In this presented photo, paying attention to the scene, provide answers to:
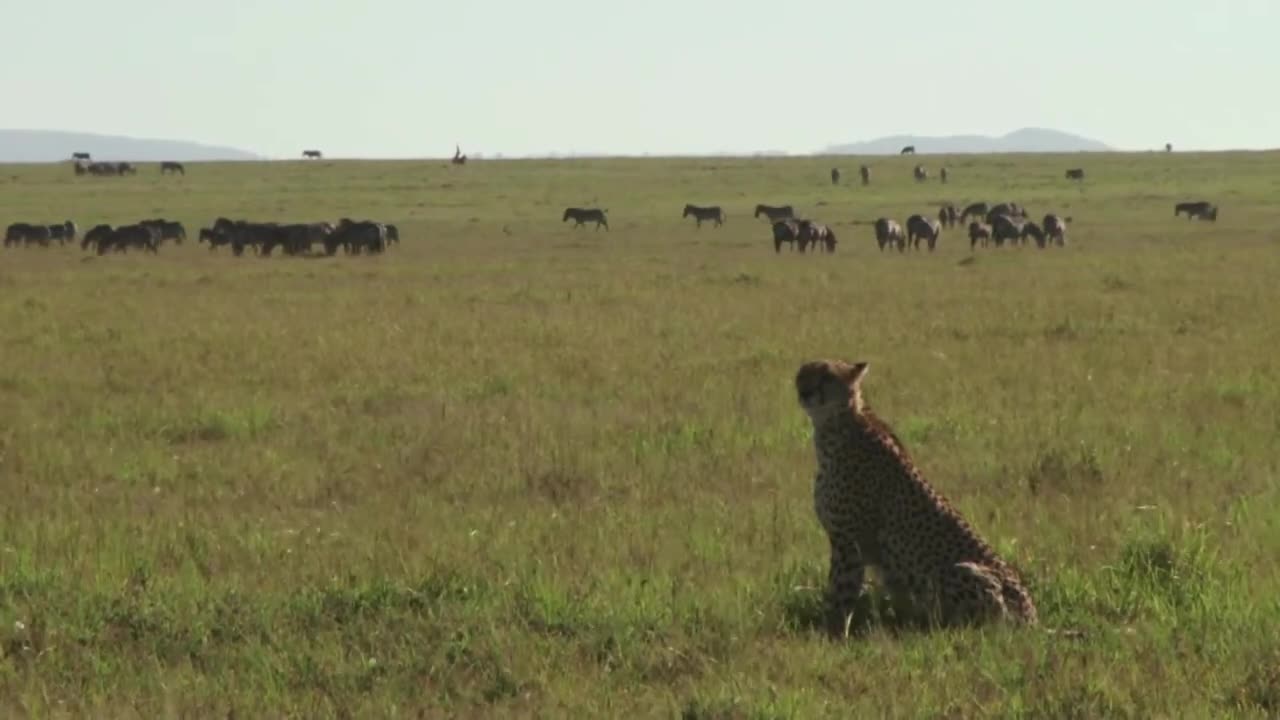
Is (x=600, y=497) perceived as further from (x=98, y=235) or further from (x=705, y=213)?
(x=705, y=213)

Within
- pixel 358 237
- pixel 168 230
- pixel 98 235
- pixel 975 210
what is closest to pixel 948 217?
pixel 975 210

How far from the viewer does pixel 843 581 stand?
22.6 ft

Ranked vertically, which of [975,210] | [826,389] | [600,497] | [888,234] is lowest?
[975,210]

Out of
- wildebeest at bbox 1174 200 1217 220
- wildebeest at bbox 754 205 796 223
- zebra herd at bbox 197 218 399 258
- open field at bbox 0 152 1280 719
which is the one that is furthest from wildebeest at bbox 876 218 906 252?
open field at bbox 0 152 1280 719

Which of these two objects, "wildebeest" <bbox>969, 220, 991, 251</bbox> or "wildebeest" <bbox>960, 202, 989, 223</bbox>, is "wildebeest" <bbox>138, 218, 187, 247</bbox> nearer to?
"wildebeest" <bbox>969, 220, 991, 251</bbox>

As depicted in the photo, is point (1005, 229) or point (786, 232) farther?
point (1005, 229)

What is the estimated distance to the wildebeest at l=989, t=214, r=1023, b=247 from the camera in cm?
4403

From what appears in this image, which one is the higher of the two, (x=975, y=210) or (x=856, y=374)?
(x=856, y=374)

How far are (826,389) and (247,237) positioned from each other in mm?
39448

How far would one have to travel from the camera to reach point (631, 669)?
6.32 m

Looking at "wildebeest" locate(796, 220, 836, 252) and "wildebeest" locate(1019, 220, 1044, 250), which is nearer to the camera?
"wildebeest" locate(796, 220, 836, 252)

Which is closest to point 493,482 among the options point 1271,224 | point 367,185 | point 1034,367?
point 1034,367

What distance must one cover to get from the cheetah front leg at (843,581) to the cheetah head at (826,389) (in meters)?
0.61

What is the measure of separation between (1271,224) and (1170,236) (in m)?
7.41
